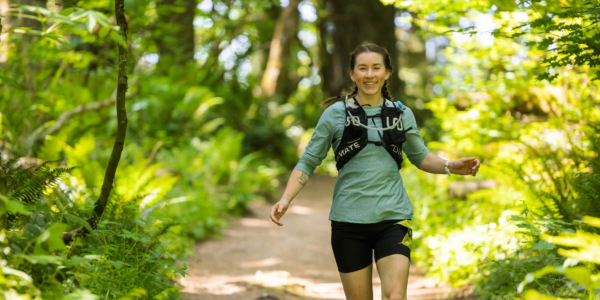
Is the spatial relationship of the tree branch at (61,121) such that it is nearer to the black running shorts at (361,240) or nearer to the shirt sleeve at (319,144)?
the shirt sleeve at (319,144)

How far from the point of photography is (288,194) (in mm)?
2709

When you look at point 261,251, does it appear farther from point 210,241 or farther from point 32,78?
point 32,78

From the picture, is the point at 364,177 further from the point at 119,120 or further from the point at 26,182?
the point at 26,182

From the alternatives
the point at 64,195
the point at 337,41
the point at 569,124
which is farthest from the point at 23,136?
the point at 337,41

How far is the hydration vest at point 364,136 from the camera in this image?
9.05 feet

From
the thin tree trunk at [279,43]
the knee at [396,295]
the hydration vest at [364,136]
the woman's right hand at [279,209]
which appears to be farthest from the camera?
the thin tree trunk at [279,43]

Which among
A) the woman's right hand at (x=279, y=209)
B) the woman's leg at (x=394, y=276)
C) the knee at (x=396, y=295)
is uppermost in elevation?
the woman's right hand at (x=279, y=209)

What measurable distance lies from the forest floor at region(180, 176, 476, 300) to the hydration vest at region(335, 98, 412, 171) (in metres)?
1.39

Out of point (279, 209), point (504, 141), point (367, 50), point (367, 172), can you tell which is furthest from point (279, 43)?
point (279, 209)

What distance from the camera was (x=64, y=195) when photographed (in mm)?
3996

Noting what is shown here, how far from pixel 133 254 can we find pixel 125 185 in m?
1.75

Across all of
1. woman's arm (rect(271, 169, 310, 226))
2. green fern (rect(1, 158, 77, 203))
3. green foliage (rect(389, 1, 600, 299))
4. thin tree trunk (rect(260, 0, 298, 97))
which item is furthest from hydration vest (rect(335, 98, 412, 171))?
thin tree trunk (rect(260, 0, 298, 97))

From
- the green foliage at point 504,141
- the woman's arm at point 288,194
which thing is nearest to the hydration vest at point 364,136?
the woman's arm at point 288,194

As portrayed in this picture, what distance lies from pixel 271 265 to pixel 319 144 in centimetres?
381
